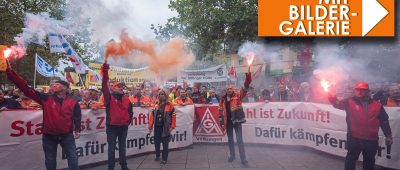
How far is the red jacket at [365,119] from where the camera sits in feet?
18.9

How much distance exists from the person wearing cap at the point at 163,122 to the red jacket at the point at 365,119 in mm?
3911

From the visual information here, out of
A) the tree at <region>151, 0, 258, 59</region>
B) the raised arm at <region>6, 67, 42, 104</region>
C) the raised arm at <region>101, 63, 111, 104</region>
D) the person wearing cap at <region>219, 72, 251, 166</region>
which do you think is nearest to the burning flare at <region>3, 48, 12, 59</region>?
the raised arm at <region>6, 67, 42, 104</region>

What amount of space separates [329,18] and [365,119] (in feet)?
32.8

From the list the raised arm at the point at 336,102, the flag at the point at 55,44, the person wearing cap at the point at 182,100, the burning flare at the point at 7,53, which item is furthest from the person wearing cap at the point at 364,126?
the flag at the point at 55,44

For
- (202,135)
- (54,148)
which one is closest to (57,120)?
(54,148)

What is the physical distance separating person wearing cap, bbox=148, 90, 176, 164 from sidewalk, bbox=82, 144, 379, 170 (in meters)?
0.44

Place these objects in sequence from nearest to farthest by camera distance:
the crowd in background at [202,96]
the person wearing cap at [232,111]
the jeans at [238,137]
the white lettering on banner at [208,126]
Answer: the jeans at [238,137], the person wearing cap at [232,111], the crowd in background at [202,96], the white lettering on banner at [208,126]

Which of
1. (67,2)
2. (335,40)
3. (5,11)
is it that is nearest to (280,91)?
(335,40)

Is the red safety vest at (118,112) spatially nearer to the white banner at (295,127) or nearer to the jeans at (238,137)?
the jeans at (238,137)

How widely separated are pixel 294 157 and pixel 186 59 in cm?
629

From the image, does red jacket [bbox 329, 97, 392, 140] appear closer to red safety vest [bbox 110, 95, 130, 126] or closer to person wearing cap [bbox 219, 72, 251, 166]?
person wearing cap [bbox 219, 72, 251, 166]

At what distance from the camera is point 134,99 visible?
1036cm

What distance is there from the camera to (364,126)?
5.76 meters

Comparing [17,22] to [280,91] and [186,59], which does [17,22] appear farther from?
[280,91]
